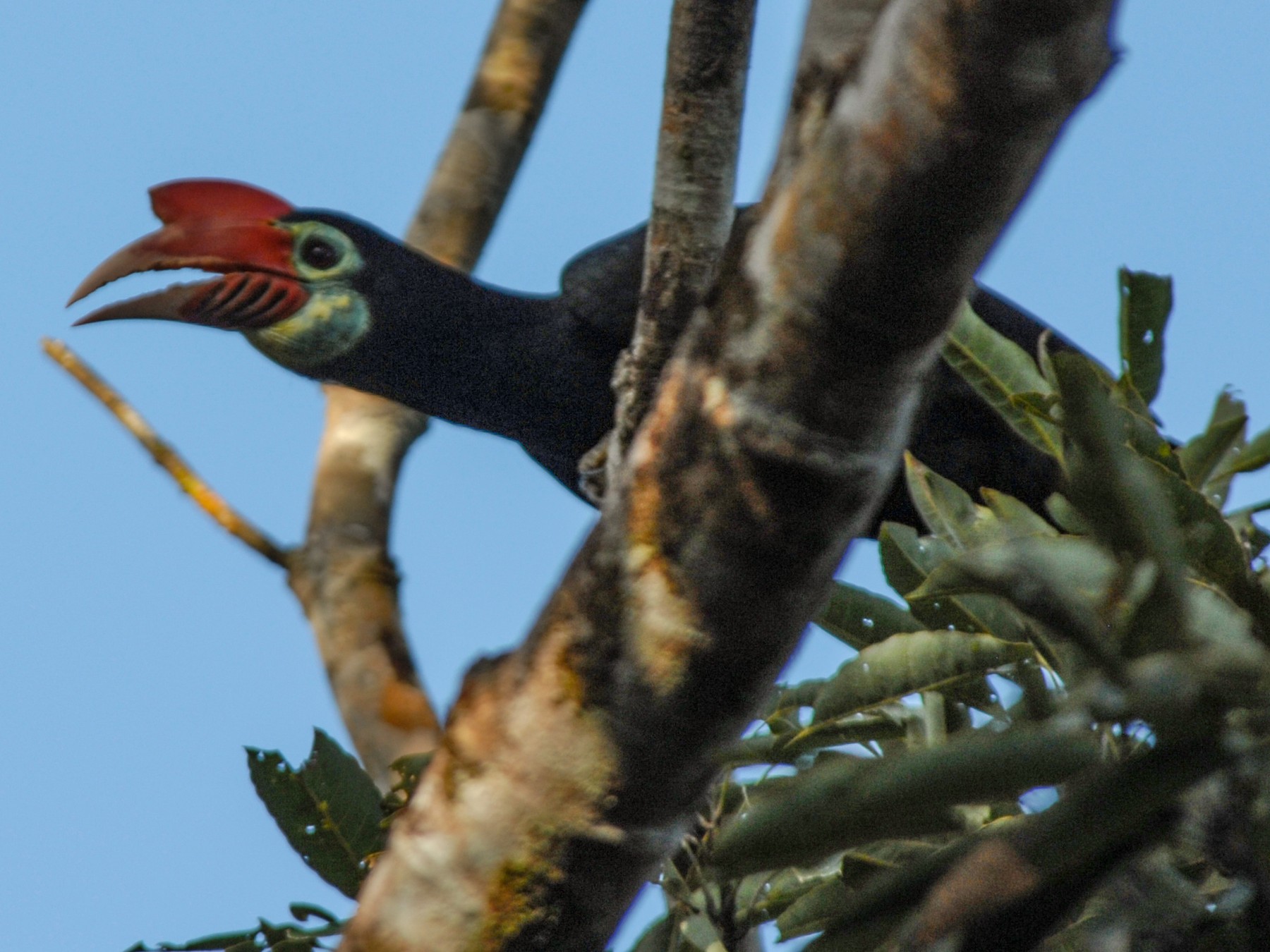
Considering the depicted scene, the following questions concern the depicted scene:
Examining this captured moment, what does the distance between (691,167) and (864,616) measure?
56 centimetres

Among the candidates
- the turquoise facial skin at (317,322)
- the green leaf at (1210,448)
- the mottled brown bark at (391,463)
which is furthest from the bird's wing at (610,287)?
the green leaf at (1210,448)

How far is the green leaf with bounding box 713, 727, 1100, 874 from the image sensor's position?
882 millimetres

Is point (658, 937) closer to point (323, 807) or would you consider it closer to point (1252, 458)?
point (323, 807)

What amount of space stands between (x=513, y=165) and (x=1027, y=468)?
1.73 m

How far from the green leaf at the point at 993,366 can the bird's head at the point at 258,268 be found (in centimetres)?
194

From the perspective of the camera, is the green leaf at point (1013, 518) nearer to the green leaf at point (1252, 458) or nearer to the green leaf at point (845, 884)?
the green leaf at point (1252, 458)

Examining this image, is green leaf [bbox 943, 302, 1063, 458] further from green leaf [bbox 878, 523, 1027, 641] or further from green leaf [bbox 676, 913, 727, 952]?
green leaf [bbox 676, 913, 727, 952]

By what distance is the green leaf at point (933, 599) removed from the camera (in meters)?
1.60

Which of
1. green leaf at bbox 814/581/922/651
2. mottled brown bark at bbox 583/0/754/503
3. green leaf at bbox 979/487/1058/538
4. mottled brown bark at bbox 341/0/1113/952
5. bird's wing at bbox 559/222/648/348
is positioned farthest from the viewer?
bird's wing at bbox 559/222/648/348

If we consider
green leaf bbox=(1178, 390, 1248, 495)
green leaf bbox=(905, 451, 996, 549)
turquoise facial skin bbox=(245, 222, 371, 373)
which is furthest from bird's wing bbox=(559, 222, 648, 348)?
green leaf bbox=(1178, 390, 1248, 495)

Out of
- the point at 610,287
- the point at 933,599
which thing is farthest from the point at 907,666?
the point at 610,287

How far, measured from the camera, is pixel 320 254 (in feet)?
11.7

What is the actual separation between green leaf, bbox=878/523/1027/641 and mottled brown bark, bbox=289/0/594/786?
62.5 inches

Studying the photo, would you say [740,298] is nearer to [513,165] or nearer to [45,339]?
[45,339]
